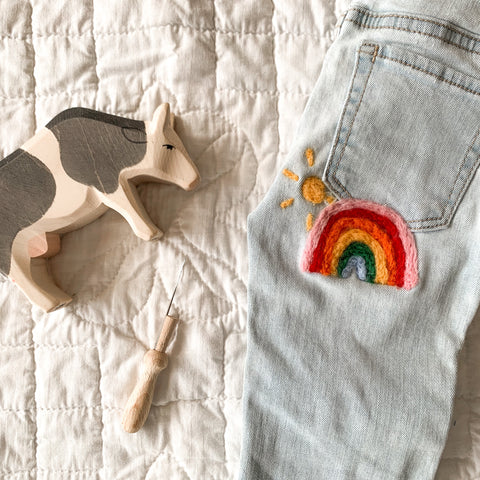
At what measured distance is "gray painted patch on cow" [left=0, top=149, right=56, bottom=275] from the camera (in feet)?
2.14

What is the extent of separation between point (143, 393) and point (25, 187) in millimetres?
270

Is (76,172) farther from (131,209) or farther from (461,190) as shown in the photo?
(461,190)

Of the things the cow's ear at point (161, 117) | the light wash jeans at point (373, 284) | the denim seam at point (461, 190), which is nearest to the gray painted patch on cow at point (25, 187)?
the cow's ear at point (161, 117)

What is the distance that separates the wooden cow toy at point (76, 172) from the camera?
648 mm

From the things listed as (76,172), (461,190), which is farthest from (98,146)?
(461,190)

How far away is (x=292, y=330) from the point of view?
2.06 ft

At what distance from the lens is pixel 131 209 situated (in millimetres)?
653

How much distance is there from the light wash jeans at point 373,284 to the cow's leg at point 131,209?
12cm

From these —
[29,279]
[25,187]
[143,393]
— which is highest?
[25,187]

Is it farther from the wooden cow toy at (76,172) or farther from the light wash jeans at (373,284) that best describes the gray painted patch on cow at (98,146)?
the light wash jeans at (373,284)

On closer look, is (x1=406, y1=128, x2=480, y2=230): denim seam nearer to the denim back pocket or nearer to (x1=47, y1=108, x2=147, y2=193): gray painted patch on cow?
the denim back pocket

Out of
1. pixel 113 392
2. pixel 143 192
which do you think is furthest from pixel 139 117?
pixel 113 392

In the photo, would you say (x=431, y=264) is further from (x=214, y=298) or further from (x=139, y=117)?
(x=139, y=117)

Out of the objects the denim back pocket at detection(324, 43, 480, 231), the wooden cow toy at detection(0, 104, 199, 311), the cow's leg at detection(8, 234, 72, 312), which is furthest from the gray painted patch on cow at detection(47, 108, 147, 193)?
the denim back pocket at detection(324, 43, 480, 231)
